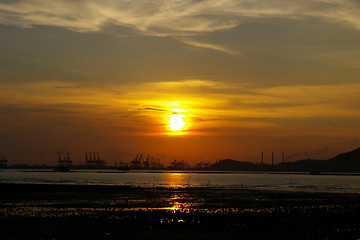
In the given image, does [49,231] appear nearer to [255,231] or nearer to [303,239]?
[255,231]

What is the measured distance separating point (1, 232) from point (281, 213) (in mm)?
30292

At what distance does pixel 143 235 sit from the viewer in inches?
1432

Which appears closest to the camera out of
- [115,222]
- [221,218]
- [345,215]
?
[115,222]

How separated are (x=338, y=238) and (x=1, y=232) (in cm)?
2570

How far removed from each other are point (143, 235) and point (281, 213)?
73.4 ft

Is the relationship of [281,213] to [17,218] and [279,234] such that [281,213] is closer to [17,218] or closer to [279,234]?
[279,234]

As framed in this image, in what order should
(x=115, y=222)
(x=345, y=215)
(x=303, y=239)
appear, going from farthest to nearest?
(x=345, y=215) → (x=115, y=222) → (x=303, y=239)

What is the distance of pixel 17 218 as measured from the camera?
45469 millimetres

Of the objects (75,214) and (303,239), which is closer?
(303,239)

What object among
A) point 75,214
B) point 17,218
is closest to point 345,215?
point 75,214

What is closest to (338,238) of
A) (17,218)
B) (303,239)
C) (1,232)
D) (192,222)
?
(303,239)

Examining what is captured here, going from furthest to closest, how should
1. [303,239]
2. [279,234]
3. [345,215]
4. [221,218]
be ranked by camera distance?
[345,215]
[221,218]
[279,234]
[303,239]

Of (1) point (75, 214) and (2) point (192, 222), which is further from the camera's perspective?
(1) point (75, 214)

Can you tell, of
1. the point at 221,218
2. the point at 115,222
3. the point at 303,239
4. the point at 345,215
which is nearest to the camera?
Result: the point at 303,239
